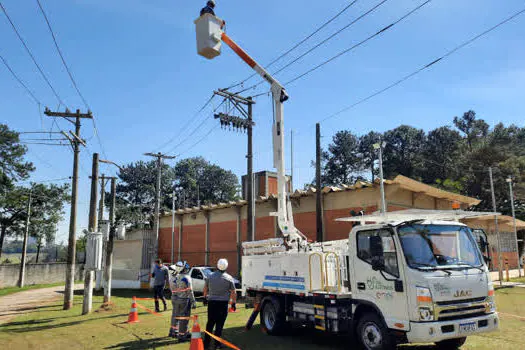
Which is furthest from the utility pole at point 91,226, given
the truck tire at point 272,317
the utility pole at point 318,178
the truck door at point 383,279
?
the truck door at point 383,279

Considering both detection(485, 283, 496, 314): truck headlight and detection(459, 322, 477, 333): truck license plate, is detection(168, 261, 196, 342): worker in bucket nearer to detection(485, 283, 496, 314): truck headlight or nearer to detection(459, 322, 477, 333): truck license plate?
detection(459, 322, 477, 333): truck license plate

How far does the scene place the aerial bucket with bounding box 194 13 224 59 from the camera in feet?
31.3

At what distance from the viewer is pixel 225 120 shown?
20.4 m

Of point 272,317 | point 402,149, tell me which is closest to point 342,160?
point 402,149

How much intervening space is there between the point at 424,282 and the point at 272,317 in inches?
177

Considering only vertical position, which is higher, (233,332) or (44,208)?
(44,208)

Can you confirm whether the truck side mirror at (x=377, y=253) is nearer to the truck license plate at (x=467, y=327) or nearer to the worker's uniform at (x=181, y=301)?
the truck license plate at (x=467, y=327)

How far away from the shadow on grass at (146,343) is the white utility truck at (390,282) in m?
2.52

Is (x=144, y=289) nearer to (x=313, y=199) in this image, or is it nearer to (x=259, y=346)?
(x=313, y=199)

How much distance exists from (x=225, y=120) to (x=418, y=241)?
14.5 metres

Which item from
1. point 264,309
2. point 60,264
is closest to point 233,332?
point 264,309

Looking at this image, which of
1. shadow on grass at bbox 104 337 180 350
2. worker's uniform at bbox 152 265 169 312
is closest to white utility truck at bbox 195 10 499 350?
shadow on grass at bbox 104 337 180 350

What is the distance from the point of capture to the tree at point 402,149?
206ft

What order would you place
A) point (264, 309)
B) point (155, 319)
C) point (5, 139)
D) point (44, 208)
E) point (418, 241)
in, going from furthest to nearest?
point (44, 208) → point (5, 139) → point (155, 319) → point (264, 309) → point (418, 241)
